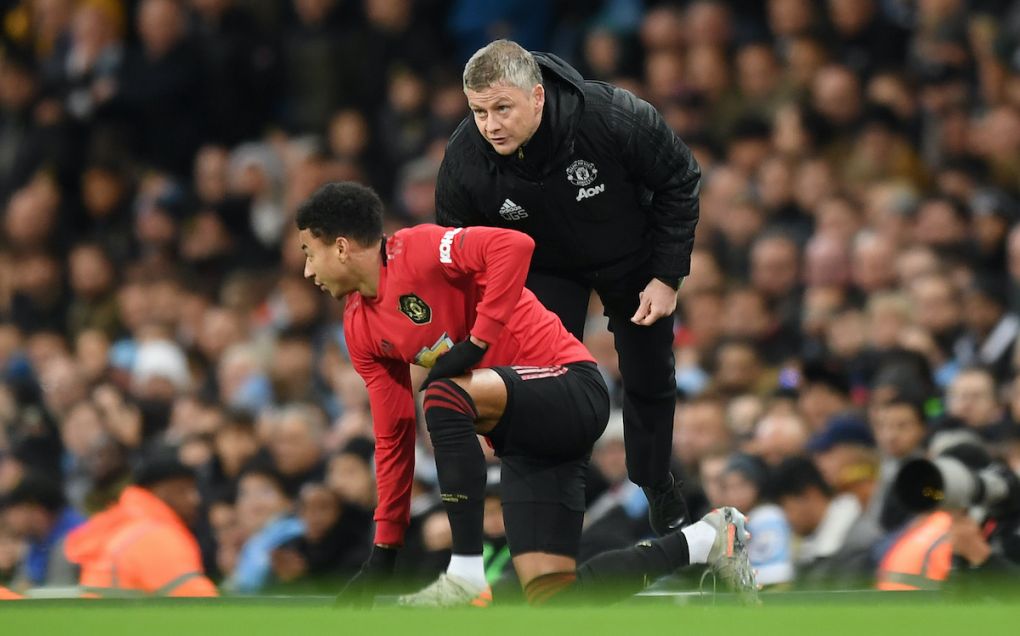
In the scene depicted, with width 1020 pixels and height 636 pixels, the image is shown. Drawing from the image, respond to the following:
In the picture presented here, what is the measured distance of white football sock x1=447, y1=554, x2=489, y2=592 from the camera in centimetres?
560

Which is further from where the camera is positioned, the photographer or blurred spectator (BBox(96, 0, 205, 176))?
blurred spectator (BBox(96, 0, 205, 176))

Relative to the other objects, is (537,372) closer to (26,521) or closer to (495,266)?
(495,266)

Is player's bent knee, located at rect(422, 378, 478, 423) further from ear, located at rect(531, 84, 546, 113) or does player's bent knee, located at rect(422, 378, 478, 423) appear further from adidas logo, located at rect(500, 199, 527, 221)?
ear, located at rect(531, 84, 546, 113)

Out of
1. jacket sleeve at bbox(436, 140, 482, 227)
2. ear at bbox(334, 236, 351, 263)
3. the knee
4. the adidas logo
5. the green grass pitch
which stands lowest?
the green grass pitch

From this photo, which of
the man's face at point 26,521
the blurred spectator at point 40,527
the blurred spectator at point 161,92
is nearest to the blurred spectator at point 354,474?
the blurred spectator at point 40,527

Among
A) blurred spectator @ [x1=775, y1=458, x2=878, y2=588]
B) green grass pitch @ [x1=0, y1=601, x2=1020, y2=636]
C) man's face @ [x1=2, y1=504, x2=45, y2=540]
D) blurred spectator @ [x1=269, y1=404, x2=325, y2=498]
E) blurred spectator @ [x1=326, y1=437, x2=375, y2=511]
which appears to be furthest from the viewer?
blurred spectator @ [x1=269, y1=404, x2=325, y2=498]

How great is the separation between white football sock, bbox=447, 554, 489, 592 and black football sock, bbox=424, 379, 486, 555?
2 cm

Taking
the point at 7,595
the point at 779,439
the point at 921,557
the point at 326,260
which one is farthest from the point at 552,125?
the point at 779,439

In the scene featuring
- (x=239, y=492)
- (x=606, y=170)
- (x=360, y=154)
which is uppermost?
(x=360, y=154)

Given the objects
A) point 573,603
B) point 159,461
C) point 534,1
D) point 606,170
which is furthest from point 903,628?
point 534,1

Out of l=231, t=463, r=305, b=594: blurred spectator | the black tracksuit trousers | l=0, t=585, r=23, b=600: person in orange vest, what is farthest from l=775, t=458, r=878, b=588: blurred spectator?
l=0, t=585, r=23, b=600: person in orange vest

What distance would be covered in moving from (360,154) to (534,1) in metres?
1.82

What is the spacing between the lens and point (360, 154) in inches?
521

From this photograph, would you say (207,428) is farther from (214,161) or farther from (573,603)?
(573,603)
